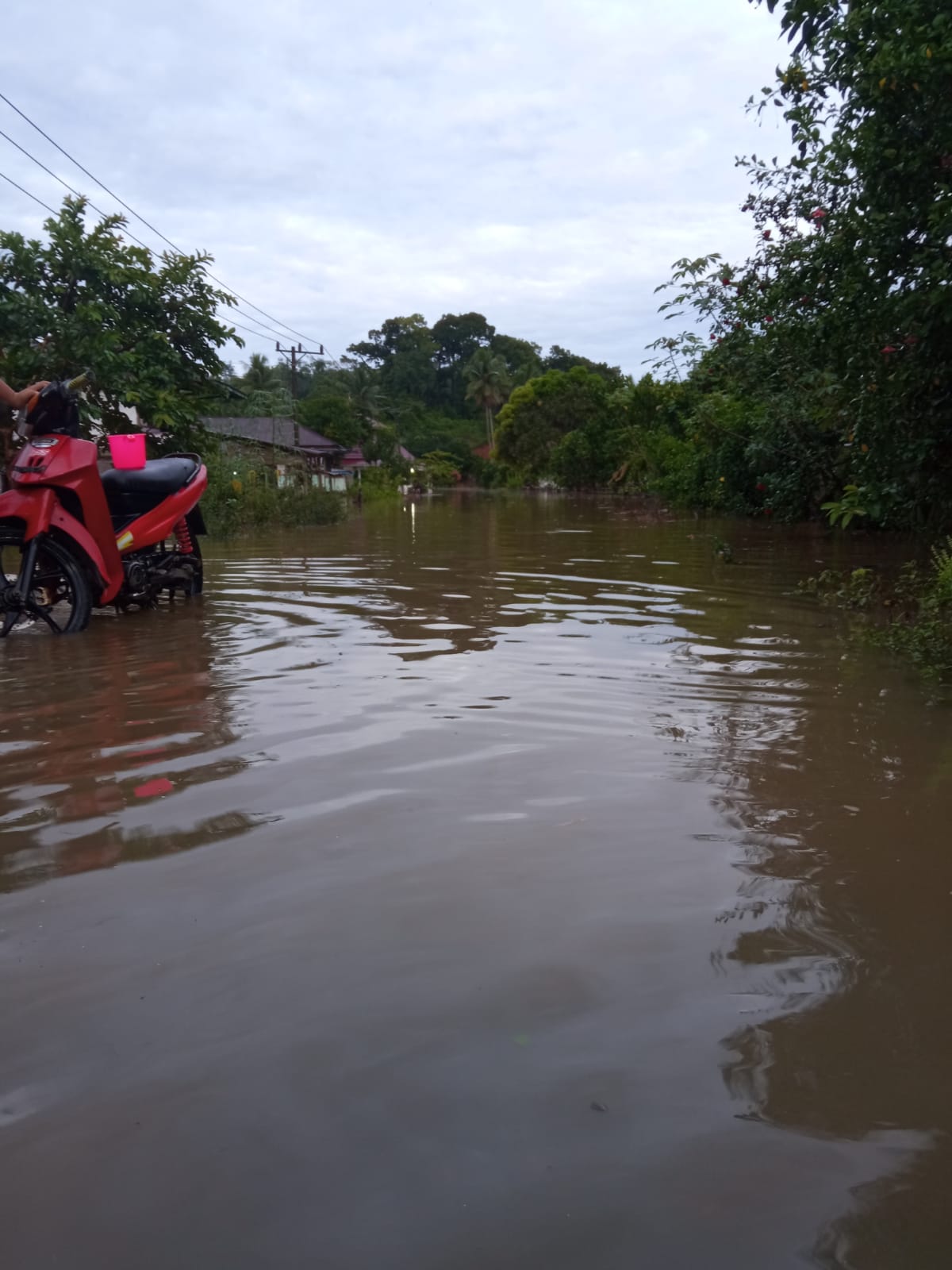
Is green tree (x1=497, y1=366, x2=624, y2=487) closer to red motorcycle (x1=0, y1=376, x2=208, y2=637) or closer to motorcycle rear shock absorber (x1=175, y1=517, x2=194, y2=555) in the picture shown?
motorcycle rear shock absorber (x1=175, y1=517, x2=194, y2=555)

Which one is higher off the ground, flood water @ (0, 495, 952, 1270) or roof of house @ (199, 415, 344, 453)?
roof of house @ (199, 415, 344, 453)

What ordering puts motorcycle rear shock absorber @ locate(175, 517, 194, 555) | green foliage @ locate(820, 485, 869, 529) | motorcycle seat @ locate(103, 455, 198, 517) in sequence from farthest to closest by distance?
motorcycle rear shock absorber @ locate(175, 517, 194, 555)
motorcycle seat @ locate(103, 455, 198, 517)
green foliage @ locate(820, 485, 869, 529)

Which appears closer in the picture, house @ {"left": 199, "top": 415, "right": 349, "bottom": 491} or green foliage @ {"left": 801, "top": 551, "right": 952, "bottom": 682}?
green foliage @ {"left": 801, "top": 551, "right": 952, "bottom": 682}

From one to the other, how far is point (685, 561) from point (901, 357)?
17.0 feet

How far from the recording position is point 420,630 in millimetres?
6773

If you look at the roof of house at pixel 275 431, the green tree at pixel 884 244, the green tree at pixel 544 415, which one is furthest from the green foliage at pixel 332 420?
the green tree at pixel 884 244

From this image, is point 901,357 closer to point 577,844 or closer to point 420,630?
point 420,630

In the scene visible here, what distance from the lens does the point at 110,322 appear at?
15219 mm

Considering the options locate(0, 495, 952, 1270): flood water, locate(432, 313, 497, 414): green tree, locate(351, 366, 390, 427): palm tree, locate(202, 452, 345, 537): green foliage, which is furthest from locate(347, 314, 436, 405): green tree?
locate(0, 495, 952, 1270): flood water

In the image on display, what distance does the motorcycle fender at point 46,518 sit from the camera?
6371mm

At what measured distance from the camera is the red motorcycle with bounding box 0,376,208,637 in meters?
6.40

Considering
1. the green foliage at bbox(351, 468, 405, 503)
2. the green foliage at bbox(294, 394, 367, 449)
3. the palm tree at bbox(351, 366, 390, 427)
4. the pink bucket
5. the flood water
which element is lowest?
the flood water

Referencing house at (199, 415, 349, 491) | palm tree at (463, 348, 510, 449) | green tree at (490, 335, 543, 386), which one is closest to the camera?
house at (199, 415, 349, 491)

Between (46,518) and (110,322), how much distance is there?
392 inches
